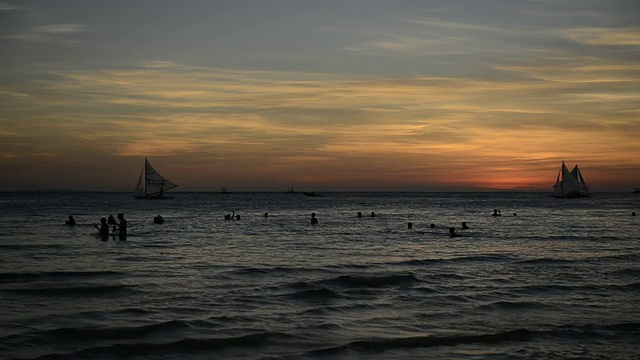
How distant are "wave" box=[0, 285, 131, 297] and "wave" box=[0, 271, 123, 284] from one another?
7.75 ft

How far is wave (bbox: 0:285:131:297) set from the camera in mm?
20383

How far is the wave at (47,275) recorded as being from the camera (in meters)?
23.2

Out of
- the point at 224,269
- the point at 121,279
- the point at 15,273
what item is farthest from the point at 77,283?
the point at 224,269

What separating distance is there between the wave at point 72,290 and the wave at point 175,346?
283 inches

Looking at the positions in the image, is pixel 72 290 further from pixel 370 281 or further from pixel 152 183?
pixel 152 183

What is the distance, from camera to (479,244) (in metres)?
39.8

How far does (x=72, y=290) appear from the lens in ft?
68.7

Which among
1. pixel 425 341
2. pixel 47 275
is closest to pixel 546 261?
pixel 425 341

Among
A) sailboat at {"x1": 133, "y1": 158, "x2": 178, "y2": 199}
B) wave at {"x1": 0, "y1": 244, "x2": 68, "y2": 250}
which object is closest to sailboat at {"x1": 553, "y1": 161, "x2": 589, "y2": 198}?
sailboat at {"x1": 133, "y1": 158, "x2": 178, "y2": 199}

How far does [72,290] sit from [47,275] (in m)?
4.03

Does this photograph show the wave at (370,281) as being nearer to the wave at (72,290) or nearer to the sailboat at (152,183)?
the wave at (72,290)

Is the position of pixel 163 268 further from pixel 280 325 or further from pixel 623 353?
pixel 623 353

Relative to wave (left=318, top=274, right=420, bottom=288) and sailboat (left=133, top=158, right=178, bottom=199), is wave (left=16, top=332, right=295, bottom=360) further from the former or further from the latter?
sailboat (left=133, top=158, right=178, bottom=199)

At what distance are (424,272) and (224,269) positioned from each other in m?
8.49
